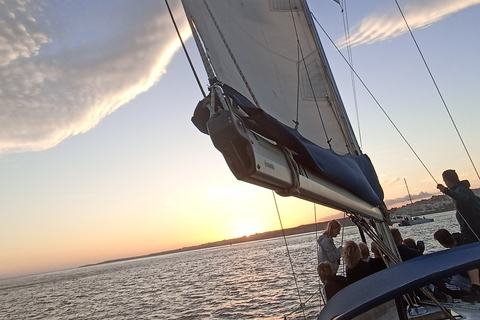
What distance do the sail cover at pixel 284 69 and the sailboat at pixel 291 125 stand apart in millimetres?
14

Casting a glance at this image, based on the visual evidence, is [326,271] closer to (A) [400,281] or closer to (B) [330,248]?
(B) [330,248]

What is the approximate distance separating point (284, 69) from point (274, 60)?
8.4 inches

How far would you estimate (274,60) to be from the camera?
439 centimetres

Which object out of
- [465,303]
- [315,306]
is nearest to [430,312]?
[465,303]

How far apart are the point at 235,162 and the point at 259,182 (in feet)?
0.74

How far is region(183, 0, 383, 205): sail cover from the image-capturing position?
11.5 feet

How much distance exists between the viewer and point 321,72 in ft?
16.3

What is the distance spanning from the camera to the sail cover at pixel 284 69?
350cm

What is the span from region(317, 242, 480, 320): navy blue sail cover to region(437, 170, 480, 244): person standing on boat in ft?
9.25

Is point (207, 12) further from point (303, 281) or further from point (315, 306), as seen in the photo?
point (303, 281)

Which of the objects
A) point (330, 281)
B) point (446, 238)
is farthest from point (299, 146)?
point (446, 238)

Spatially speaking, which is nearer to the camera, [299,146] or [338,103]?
[299,146]

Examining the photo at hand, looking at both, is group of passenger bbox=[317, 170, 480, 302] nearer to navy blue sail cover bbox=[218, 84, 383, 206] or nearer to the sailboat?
the sailboat

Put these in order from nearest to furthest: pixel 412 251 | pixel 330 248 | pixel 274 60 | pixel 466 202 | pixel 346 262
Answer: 1. pixel 274 60
2. pixel 346 262
3. pixel 466 202
4. pixel 412 251
5. pixel 330 248
